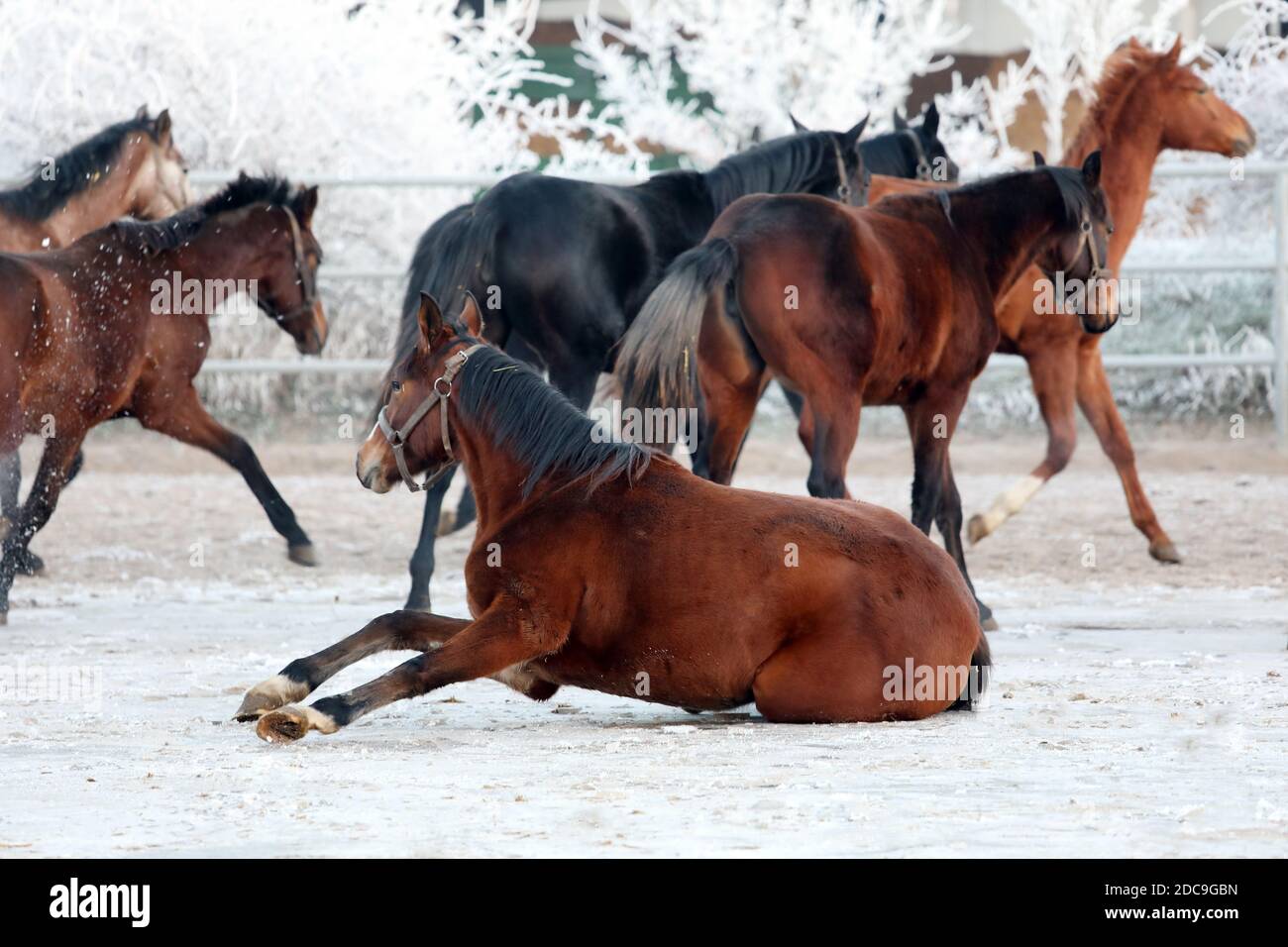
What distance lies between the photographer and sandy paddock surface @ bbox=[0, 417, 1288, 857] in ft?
12.5

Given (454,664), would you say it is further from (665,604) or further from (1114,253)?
(1114,253)

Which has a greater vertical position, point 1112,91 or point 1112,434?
point 1112,91

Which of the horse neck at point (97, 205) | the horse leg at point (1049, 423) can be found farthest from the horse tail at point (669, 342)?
the horse neck at point (97, 205)

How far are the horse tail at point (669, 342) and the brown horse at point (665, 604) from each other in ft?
5.34

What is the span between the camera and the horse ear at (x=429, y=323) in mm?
5320

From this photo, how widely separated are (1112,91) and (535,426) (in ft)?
19.2

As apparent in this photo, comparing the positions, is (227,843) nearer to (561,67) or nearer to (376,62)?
(376,62)

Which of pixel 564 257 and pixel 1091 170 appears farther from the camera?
pixel 564 257

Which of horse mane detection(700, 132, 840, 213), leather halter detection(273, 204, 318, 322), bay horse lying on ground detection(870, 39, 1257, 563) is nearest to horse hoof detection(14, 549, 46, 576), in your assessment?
leather halter detection(273, 204, 318, 322)

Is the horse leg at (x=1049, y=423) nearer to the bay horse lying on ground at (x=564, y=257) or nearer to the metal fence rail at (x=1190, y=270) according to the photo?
the bay horse lying on ground at (x=564, y=257)

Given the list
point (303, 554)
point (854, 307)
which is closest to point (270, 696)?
point (854, 307)

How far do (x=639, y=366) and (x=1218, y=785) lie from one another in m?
3.10

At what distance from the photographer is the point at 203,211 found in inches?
345

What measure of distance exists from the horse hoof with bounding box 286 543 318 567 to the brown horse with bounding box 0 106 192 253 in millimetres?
1960
